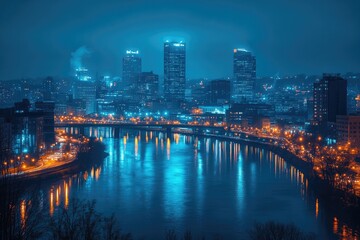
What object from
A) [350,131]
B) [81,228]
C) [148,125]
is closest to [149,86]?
[148,125]

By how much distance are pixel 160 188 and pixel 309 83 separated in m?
28.3

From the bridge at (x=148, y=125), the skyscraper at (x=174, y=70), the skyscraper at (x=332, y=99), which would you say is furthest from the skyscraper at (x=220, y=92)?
the skyscraper at (x=332, y=99)

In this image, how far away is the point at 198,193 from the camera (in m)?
7.23

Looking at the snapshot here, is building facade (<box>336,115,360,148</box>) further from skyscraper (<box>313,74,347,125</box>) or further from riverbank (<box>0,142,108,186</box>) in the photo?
riverbank (<box>0,142,108,186</box>)

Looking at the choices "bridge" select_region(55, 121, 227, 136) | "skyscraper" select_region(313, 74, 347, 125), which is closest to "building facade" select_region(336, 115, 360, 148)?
"skyscraper" select_region(313, 74, 347, 125)

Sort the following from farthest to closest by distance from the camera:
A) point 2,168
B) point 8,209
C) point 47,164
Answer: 1. point 47,164
2. point 2,168
3. point 8,209

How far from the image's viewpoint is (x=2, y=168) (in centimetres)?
295

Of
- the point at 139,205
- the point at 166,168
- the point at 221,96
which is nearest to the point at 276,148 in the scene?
the point at 166,168

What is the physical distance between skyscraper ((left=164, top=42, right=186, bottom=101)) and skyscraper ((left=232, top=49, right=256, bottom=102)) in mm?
3345

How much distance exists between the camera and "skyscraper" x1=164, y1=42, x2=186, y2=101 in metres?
32.6

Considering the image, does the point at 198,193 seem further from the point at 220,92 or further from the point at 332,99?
the point at 220,92

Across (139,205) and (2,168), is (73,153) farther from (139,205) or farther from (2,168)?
(2,168)

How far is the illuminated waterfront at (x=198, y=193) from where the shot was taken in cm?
566

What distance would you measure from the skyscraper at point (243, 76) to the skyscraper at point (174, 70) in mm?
3345
